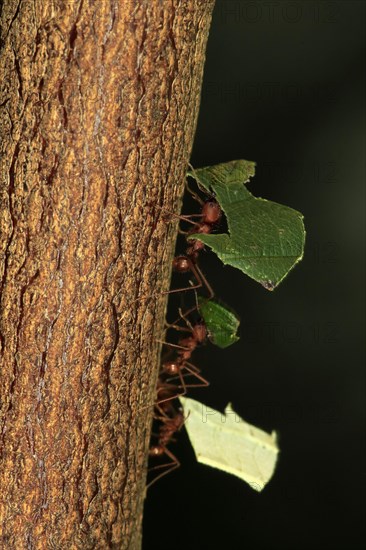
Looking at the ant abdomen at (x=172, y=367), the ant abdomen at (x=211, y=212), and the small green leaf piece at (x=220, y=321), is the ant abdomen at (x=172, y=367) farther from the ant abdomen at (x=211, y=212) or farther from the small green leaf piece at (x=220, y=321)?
the ant abdomen at (x=211, y=212)

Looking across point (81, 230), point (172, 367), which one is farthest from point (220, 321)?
point (81, 230)

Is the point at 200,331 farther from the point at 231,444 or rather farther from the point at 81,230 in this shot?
the point at 81,230

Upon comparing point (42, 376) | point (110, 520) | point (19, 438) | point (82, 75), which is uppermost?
point (82, 75)

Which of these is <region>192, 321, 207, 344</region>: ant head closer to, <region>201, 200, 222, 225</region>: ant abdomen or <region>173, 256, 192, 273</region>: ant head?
<region>173, 256, 192, 273</region>: ant head

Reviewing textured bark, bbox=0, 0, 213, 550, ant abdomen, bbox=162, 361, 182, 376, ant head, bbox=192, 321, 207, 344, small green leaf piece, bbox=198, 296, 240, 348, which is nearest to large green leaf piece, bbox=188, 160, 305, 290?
textured bark, bbox=0, 0, 213, 550

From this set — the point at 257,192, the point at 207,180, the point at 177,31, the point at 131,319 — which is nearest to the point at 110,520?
the point at 131,319

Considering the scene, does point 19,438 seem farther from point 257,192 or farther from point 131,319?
point 257,192
